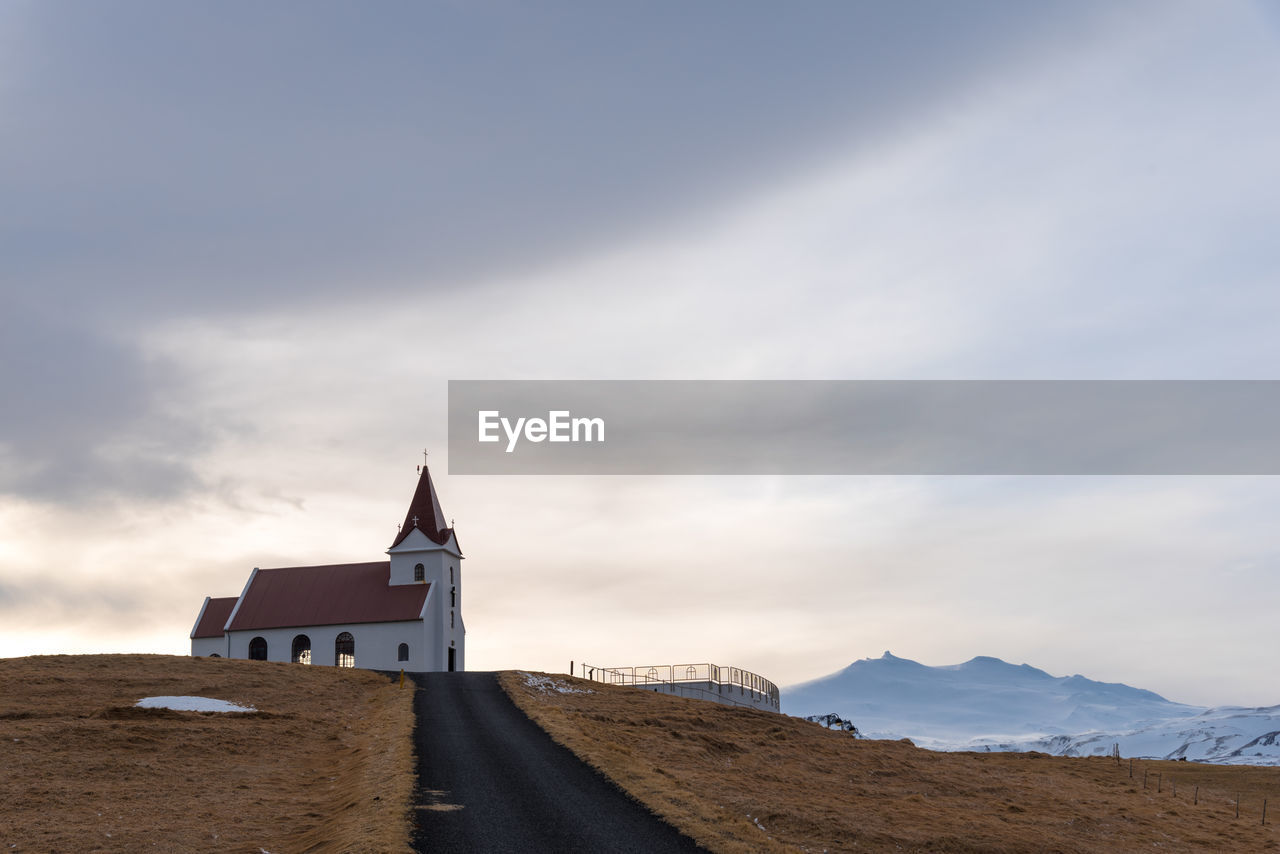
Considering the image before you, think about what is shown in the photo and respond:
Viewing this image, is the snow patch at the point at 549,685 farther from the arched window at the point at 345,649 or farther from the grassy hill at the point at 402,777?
the arched window at the point at 345,649

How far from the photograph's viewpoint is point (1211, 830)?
35.0 metres

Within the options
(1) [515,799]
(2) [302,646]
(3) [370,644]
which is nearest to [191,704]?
(1) [515,799]

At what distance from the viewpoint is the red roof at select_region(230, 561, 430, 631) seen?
76438mm

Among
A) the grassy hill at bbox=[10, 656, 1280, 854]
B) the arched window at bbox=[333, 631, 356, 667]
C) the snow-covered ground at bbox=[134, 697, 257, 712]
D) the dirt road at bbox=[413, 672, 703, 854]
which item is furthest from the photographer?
the arched window at bbox=[333, 631, 356, 667]

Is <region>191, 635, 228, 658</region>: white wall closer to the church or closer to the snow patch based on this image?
the church

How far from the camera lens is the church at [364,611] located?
75.1 m

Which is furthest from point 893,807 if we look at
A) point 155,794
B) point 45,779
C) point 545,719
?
point 45,779

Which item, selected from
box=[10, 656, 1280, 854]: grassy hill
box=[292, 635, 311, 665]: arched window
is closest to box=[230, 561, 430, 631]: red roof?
box=[292, 635, 311, 665]: arched window

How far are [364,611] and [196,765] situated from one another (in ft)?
156

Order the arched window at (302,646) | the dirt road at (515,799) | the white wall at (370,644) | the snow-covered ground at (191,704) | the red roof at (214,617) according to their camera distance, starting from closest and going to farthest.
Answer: the dirt road at (515,799)
the snow-covered ground at (191,704)
the white wall at (370,644)
the arched window at (302,646)
the red roof at (214,617)

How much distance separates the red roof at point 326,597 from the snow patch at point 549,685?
79.5 feet

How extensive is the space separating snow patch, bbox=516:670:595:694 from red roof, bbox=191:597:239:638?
129ft

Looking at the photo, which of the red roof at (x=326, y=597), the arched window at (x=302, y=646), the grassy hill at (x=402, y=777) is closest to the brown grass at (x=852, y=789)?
the grassy hill at (x=402, y=777)

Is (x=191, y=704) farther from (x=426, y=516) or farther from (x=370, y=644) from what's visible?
(x=426, y=516)
